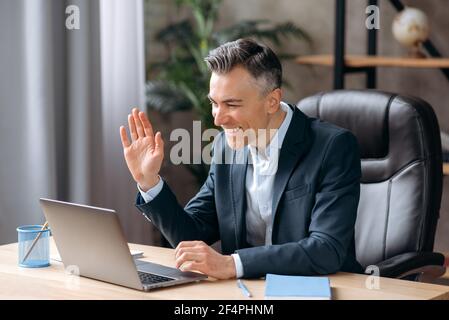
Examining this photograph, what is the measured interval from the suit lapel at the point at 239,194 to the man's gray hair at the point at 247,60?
24cm

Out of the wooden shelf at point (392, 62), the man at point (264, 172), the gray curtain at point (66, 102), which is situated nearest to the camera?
the man at point (264, 172)

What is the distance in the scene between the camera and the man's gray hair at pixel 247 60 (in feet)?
7.19

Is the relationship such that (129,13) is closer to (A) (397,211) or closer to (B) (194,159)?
(B) (194,159)

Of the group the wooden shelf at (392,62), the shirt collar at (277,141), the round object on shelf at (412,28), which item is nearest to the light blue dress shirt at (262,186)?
the shirt collar at (277,141)

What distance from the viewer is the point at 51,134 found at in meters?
3.16

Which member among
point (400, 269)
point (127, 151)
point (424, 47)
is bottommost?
point (400, 269)

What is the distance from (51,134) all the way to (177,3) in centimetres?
132

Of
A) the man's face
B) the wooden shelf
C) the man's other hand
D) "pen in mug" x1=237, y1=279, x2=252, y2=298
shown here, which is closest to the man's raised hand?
the man's face

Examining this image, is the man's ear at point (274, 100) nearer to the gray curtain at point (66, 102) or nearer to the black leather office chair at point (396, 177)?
the black leather office chair at point (396, 177)

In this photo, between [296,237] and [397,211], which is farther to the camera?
[397,211]

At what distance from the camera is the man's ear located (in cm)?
224

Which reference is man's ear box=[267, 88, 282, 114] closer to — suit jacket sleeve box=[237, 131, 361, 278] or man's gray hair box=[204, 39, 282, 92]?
man's gray hair box=[204, 39, 282, 92]
